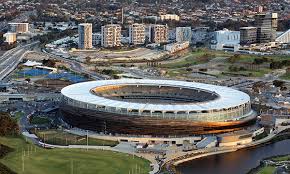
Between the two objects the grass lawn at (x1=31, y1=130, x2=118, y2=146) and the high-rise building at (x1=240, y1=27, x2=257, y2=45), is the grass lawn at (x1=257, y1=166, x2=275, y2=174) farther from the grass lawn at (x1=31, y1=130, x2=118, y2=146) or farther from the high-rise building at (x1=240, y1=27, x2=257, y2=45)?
the high-rise building at (x1=240, y1=27, x2=257, y2=45)

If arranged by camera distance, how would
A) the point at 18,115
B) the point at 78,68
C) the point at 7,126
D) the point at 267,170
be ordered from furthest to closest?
the point at 78,68 < the point at 18,115 < the point at 7,126 < the point at 267,170

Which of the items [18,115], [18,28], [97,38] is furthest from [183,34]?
[18,115]

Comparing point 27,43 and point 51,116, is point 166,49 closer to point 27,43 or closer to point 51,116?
point 27,43

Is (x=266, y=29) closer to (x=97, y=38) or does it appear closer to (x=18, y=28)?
(x=97, y=38)

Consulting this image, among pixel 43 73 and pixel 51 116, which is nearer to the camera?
pixel 51 116

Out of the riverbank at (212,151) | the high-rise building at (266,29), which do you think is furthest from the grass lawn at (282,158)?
the high-rise building at (266,29)

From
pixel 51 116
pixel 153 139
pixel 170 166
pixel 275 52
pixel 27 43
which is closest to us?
pixel 170 166

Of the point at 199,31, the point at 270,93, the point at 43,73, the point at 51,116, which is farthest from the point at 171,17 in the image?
the point at 51,116

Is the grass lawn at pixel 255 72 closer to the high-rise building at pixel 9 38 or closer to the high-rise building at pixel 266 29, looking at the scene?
the high-rise building at pixel 266 29
